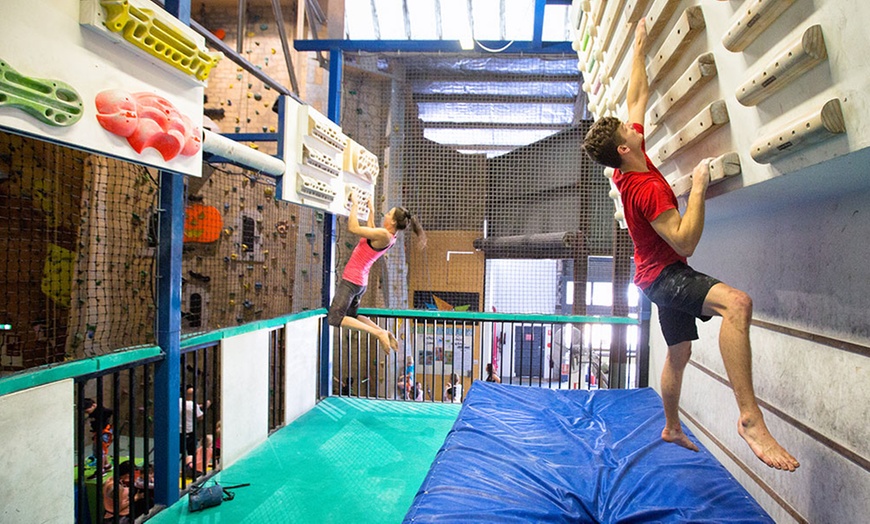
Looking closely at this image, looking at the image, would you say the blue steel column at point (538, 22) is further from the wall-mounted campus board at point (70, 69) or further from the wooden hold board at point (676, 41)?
the wall-mounted campus board at point (70, 69)

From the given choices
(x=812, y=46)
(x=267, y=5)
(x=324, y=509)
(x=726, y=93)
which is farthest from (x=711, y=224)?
(x=267, y=5)

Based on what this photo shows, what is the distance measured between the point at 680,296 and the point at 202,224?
527 cm

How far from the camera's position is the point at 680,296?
156 cm

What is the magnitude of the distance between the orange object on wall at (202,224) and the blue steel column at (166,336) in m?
3.29

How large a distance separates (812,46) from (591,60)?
2.04m

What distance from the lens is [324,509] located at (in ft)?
7.89

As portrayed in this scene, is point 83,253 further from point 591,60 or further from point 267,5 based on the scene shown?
point 591,60

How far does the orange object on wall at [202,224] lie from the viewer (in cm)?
539

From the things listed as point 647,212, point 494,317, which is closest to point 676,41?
point 647,212

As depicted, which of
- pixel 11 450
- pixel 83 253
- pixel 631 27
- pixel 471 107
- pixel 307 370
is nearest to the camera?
pixel 11 450

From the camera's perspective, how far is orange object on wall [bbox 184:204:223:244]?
539 centimetres

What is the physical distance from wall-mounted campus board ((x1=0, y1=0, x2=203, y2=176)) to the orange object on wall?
12.7ft

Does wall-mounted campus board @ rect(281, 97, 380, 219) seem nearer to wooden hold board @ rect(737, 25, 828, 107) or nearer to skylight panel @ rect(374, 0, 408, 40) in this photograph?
wooden hold board @ rect(737, 25, 828, 107)

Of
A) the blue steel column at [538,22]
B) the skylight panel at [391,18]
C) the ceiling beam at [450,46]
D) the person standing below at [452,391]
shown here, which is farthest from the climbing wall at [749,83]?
the skylight panel at [391,18]
